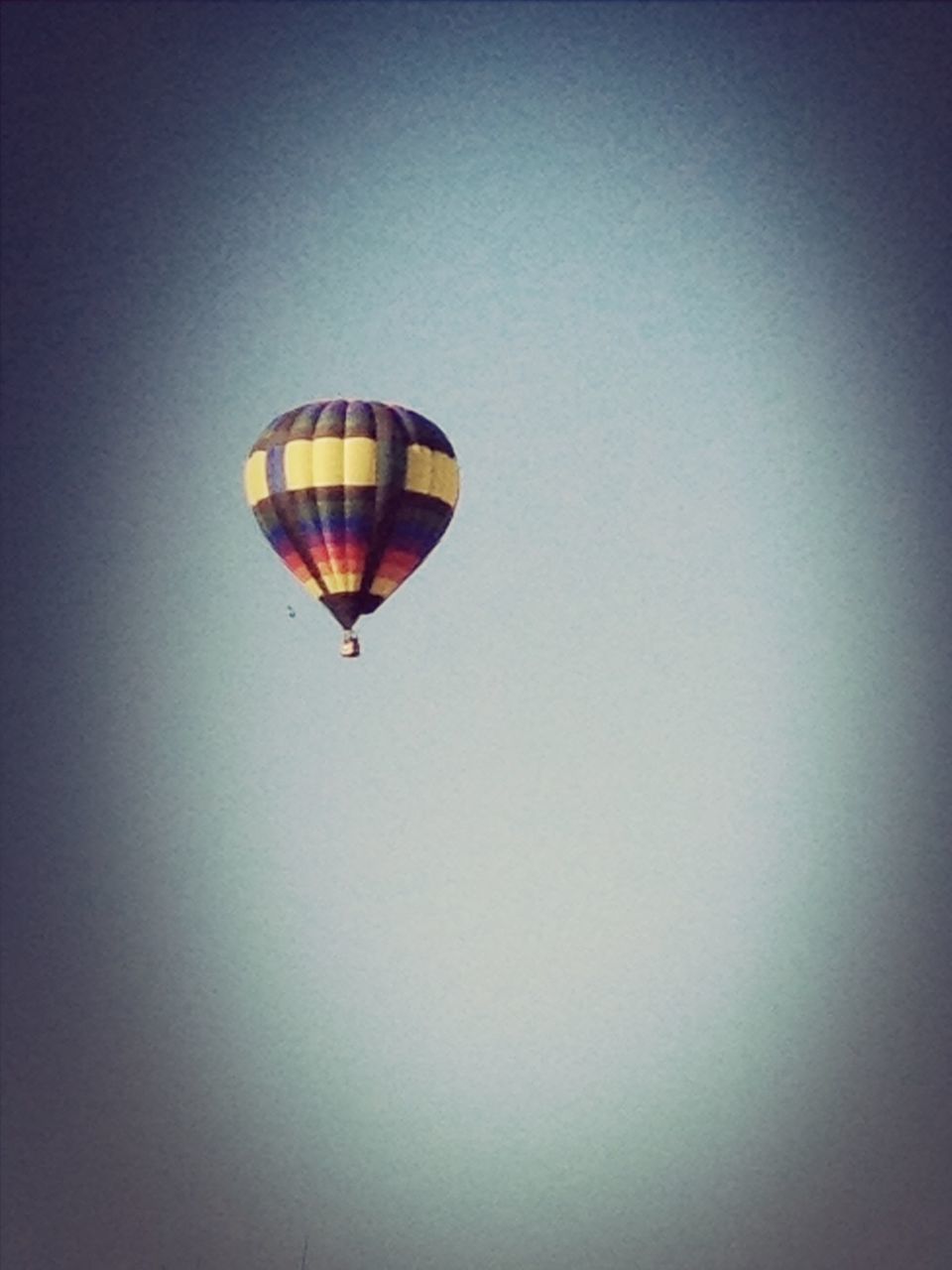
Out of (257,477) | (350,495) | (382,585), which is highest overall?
(257,477)

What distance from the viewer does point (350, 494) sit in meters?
11.0

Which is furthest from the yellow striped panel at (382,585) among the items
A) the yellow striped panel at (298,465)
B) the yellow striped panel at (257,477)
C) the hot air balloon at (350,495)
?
the yellow striped panel at (257,477)

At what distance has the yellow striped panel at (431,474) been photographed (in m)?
11.2

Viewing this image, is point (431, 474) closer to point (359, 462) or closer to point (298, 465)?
point (359, 462)

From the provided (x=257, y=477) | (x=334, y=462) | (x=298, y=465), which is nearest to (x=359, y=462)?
(x=334, y=462)

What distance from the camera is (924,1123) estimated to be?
60.5ft

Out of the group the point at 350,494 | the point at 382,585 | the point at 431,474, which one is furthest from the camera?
the point at 382,585

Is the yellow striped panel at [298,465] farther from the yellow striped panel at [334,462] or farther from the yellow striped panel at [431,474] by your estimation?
the yellow striped panel at [431,474]

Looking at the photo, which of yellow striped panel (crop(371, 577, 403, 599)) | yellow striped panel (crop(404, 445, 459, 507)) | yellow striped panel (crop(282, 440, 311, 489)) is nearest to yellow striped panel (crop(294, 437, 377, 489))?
yellow striped panel (crop(282, 440, 311, 489))

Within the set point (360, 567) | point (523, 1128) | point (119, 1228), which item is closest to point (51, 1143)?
point (119, 1228)

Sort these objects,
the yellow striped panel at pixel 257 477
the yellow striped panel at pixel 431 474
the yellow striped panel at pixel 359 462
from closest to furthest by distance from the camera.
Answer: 1. the yellow striped panel at pixel 359 462
2. the yellow striped panel at pixel 431 474
3. the yellow striped panel at pixel 257 477

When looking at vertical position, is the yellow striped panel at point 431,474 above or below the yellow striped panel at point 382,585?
above

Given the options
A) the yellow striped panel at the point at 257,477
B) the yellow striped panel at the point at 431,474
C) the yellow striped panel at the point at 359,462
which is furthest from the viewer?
the yellow striped panel at the point at 257,477

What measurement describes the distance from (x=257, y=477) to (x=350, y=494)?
68 cm
